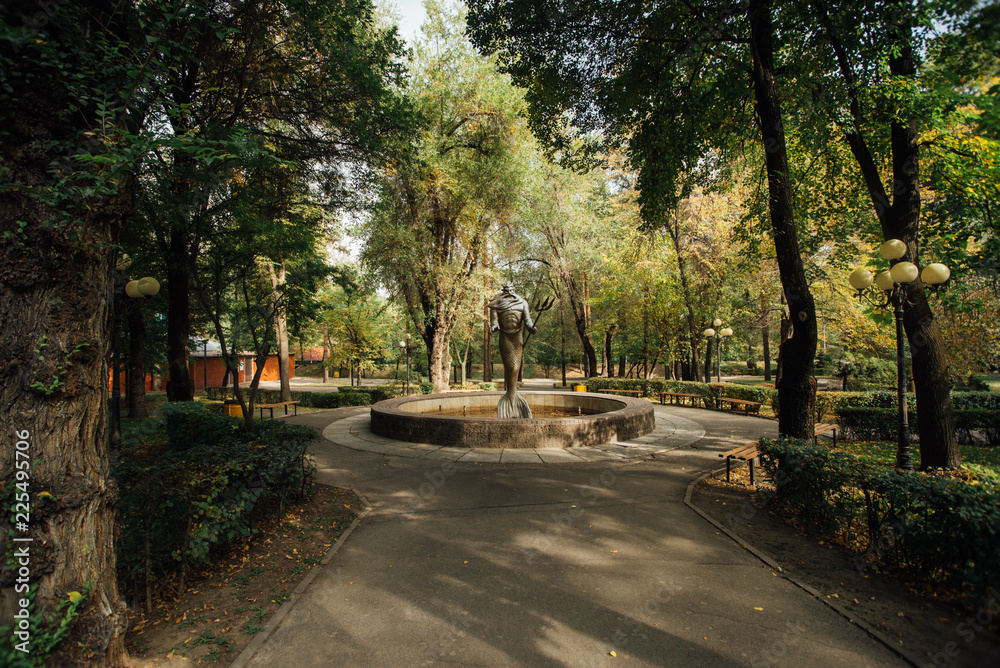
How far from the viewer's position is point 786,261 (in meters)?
6.90

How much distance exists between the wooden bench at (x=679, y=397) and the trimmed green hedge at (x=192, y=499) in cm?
1695

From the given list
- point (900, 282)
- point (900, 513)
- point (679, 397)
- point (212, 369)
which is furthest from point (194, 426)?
point (212, 369)

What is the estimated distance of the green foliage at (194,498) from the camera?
3.62m

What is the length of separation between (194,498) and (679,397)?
19.4m

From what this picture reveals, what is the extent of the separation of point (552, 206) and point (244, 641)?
22001 mm

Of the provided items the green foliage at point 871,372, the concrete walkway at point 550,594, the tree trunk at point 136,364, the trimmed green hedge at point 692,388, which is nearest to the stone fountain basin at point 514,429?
the concrete walkway at point 550,594

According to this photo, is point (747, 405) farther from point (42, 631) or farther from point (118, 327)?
point (118, 327)

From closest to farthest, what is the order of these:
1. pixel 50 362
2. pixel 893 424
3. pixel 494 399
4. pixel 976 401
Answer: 1. pixel 50 362
2. pixel 893 424
3. pixel 976 401
4. pixel 494 399

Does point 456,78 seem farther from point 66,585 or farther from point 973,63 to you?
point 66,585

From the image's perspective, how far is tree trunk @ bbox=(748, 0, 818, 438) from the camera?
21.9 feet

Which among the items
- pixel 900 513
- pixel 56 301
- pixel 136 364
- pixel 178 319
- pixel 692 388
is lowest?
pixel 692 388

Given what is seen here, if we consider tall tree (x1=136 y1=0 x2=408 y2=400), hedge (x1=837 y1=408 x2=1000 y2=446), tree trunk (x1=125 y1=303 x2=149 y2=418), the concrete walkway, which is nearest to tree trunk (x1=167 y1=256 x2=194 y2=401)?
tall tree (x1=136 y1=0 x2=408 y2=400)

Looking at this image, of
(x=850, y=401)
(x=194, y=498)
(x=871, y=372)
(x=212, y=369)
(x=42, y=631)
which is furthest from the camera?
(x=212, y=369)

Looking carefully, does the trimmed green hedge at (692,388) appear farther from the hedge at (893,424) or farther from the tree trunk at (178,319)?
the tree trunk at (178,319)
